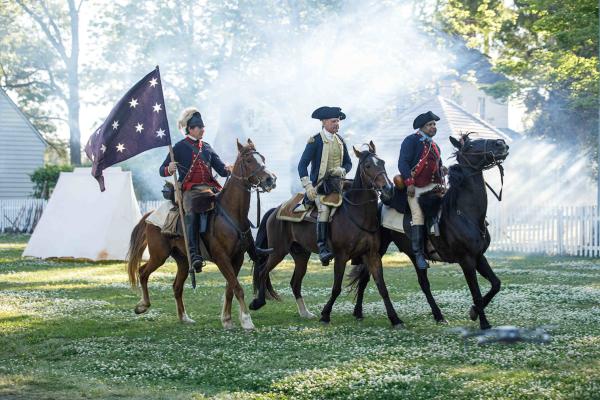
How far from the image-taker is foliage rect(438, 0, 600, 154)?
99.8 feet

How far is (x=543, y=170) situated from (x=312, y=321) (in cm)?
4384

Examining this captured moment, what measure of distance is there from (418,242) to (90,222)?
14715 mm

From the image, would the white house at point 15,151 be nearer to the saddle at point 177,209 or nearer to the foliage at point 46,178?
the foliage at point 46,178

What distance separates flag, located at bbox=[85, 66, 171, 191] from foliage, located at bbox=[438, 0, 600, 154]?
19.6 metres

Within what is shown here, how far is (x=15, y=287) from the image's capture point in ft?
62.3

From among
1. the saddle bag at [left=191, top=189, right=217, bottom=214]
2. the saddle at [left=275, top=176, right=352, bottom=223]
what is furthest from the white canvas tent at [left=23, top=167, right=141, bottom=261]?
the saddle bag at [left=191, top=189, right=217, bottom=214]

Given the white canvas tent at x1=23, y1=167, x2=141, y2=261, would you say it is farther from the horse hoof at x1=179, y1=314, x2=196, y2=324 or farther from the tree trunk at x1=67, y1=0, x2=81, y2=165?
the tree trunk at x1=67, y1=0, x2=81, y2=165

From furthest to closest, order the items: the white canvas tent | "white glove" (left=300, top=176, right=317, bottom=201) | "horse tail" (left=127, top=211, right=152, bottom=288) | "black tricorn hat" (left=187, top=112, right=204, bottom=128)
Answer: the white canvas tent < "horse tail" (left=127, top=211, right=152, bottom=288) < "white glove" (left=300, top=176, right=317, bottom=201) < "black tricorn hat" (left=187, top=112, right=204, bottom=128)

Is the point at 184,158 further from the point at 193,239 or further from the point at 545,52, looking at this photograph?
the point at 545,52

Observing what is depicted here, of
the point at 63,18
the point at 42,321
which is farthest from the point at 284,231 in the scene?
the point at 63,18

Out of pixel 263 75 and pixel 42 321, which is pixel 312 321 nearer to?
pixel 42 321

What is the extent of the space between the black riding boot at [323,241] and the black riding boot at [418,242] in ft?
4.17

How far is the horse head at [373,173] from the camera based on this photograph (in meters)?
12.7

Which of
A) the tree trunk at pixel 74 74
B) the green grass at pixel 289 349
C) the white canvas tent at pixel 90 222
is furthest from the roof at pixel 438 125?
the green grass at pixel 289 349
